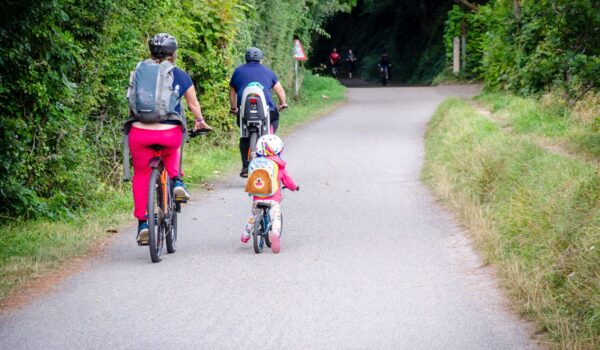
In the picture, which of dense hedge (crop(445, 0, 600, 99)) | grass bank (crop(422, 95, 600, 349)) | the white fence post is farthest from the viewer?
the white fence post

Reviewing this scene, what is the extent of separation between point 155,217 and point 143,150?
584 mm

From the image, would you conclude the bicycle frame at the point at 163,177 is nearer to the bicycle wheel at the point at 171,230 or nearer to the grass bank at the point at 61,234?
the bicycle wheel at the point at 171,230

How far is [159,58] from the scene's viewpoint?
333 inches

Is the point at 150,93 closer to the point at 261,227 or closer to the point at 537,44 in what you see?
the point at 261,227

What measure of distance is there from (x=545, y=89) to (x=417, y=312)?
17.1m

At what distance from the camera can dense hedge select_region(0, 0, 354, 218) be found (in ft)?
32.4

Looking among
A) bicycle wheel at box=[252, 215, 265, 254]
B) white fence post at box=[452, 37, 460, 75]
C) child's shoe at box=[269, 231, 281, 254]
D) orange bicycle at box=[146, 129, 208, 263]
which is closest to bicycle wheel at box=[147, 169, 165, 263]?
orange bicycle at box=[146, 129, 208, 263]

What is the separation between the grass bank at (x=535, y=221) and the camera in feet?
21.4

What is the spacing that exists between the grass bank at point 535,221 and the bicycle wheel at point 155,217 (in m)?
2.84

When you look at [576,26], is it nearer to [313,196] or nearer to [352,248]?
[313,196]

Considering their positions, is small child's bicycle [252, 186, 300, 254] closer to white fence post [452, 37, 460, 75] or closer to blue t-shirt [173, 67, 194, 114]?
blue t-shirt [173, 67, 194, 114]

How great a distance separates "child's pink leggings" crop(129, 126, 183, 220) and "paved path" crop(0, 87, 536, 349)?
571 millimetres

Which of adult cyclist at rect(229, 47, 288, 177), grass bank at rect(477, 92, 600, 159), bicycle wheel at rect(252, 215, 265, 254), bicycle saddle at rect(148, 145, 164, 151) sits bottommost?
bicycle wheel at rect(252, 215, 265, 254)

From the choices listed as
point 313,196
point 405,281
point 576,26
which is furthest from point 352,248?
point 576,26
